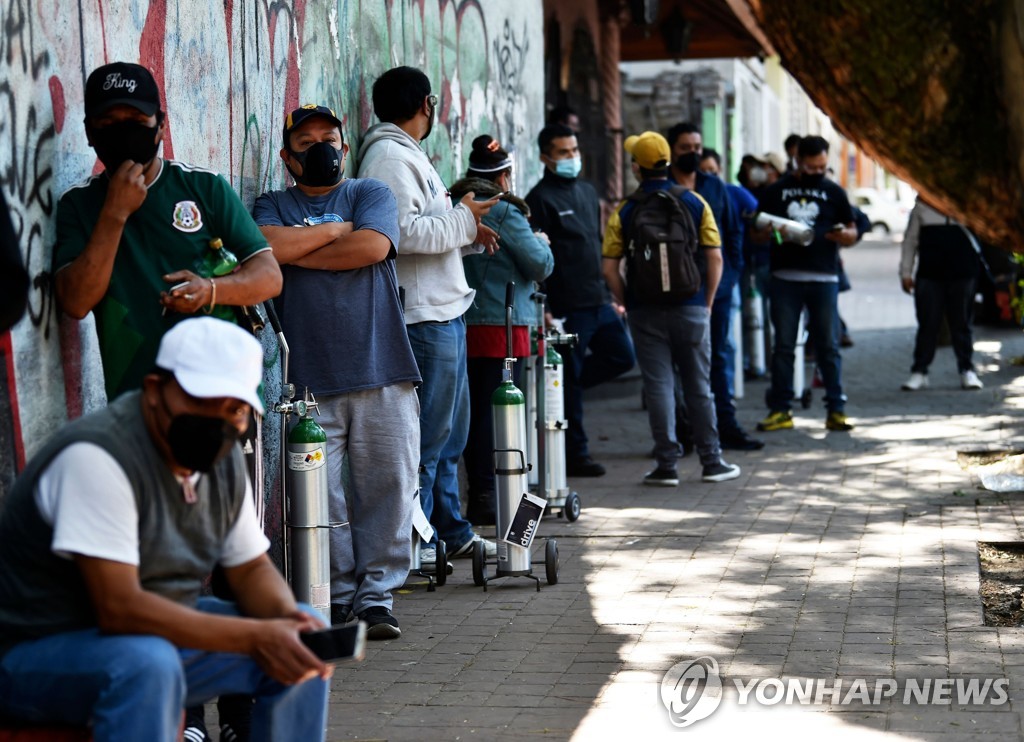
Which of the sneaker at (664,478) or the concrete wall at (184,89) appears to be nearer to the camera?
the concrete wall at (184,89)

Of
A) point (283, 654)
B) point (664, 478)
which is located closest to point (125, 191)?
point (283, 654)

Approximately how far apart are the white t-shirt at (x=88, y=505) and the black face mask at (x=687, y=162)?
26.0 ft

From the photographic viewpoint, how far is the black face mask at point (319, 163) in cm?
616

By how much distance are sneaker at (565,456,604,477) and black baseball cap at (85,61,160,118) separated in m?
6.05

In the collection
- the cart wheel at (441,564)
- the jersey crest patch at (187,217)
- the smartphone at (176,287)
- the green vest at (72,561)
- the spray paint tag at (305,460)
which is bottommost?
the cart wheel at (441,564)

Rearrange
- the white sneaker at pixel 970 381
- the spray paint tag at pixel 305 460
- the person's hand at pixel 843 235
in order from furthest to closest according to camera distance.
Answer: the white sneaker at pixel 970 381 < the person's hand at pixel 843 235 < the spray paint tag at pixel 305 460

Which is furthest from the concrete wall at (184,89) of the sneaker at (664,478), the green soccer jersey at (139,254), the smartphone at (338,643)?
the sneaker at (664,478)

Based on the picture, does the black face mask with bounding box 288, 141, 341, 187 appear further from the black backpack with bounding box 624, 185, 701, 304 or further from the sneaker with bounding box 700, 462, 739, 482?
the sneaker with bounding box 700, 462, 739, 482

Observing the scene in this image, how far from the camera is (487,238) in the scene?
24.5 feet

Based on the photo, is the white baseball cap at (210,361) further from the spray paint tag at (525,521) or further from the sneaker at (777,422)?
the sneaker at (777,422)

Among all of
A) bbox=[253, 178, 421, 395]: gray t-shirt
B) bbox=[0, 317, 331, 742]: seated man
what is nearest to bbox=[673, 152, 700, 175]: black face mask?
bbox=[253, 178, 421, 395]: gray t-shirt

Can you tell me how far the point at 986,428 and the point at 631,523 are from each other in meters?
4.54

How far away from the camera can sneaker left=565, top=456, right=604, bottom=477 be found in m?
10.5

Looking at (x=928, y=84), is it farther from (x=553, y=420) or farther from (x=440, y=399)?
(x=553, y=420)
